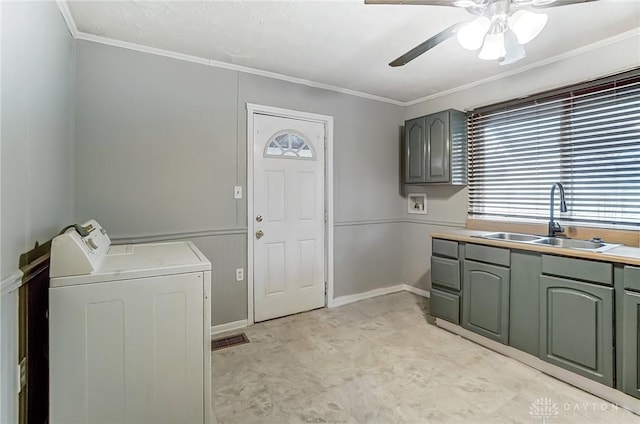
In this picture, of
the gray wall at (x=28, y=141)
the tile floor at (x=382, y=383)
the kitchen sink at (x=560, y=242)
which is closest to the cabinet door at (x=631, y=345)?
the tile floor at (x=382, y=383)

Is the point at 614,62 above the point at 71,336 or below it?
above

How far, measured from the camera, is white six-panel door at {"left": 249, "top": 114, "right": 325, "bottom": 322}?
2.98m

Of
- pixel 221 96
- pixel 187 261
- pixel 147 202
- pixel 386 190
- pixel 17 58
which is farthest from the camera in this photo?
pixel 386 190

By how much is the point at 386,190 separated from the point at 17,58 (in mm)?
3336

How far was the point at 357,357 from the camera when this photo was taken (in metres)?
2.37

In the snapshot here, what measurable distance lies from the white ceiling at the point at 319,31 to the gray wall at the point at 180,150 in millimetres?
201

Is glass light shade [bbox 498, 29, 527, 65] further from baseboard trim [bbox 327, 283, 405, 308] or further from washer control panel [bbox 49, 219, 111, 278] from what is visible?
baseboard trim [bbox 327, 283, 405, 308]

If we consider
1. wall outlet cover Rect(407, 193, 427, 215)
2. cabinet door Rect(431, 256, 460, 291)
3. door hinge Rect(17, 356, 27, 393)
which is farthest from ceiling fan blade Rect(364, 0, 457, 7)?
wall outlet cover Rect(407, 193, 427, 215)

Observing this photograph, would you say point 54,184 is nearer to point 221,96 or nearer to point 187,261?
point 187,261

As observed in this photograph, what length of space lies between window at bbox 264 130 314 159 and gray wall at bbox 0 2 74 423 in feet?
5.15

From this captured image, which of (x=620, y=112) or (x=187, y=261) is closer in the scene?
(x=187, y=261)

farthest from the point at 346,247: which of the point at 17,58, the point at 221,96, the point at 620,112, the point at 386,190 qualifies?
the point at 17,58

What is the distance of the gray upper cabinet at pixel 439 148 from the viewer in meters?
3.17

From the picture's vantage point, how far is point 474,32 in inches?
65.8
